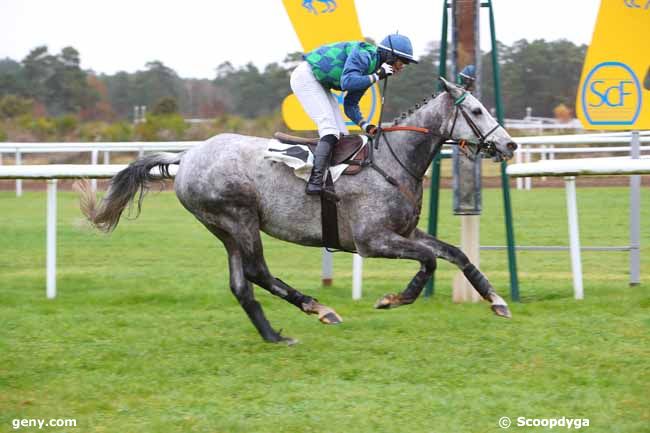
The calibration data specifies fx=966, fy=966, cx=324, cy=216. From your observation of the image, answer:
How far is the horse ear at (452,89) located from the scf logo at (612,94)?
1.92 metres

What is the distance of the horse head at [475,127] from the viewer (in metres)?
5.87

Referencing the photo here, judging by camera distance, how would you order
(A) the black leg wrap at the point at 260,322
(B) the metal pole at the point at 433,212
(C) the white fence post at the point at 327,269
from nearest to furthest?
(A) the black leg wrap at the point at 260,322, (B) the metal pole at the point at 433,212, (C) the white fence post at the point at 327,269

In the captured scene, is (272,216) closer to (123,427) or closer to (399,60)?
(399,60)

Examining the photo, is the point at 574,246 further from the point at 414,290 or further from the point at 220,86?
the point at 220,86

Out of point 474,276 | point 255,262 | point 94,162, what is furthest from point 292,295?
point 94,162

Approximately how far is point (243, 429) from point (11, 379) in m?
1.59

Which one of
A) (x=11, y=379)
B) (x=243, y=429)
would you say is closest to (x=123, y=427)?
(x=243, y=429)

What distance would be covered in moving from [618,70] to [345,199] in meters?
2.79

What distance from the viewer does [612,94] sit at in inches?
293

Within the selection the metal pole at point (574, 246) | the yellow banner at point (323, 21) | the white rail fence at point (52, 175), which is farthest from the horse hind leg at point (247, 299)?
the metal pole at point (574, 246)

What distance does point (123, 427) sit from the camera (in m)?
4.27

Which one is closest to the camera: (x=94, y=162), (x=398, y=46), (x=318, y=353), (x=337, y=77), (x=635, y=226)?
(x=318, y=353)

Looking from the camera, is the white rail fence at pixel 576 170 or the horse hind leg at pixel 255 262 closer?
the horse hind leg at pixel 255 262

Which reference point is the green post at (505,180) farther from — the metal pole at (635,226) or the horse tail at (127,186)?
the horse tail at (127,186)
